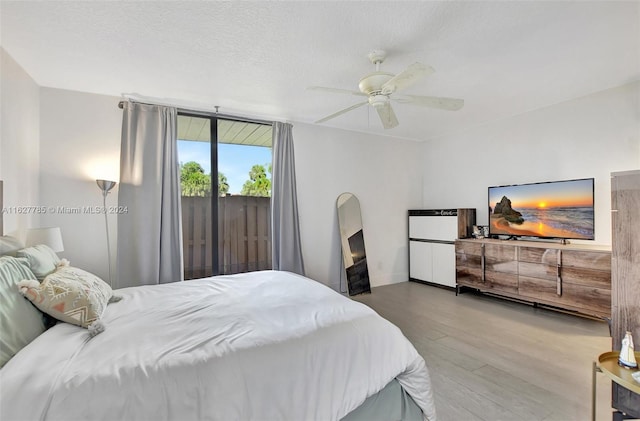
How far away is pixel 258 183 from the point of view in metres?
3.93

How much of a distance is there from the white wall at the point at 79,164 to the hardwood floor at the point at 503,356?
133 inches

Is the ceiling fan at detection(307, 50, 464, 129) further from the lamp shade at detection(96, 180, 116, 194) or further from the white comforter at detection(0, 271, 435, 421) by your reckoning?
the lamp shade at detection(96, 180, 116, 194)

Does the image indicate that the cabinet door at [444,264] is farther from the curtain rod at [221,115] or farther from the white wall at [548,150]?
the curtain rod at [221,115]

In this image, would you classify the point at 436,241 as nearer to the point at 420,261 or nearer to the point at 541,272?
the point at 420,261

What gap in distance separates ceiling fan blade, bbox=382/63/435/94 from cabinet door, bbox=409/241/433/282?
3.31m

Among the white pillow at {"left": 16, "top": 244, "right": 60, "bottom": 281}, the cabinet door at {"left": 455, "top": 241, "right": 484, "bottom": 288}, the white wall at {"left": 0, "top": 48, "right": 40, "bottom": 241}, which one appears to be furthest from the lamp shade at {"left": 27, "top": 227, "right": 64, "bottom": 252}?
the cabinet door at {"left": 455, "top": 241, "right": 484, "bottom": 288}

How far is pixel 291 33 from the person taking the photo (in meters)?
2.02

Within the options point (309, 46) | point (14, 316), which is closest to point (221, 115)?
point (309, 46)

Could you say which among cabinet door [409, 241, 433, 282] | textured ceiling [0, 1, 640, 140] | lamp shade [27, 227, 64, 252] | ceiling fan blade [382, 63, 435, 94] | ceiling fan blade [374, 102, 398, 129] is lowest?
cabinet door [409, 241, 433, 282]

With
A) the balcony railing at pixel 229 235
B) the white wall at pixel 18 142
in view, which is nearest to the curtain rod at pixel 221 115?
the white wall at pixel 18 142

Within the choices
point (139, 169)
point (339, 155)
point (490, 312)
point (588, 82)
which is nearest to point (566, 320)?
point (490, 312)

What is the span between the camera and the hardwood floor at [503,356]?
1.78 meters

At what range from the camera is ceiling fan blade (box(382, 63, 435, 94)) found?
178 cm

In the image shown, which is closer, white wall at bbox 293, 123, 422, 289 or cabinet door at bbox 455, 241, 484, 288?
cabinet door at bbox 455, 241, 484, 288
